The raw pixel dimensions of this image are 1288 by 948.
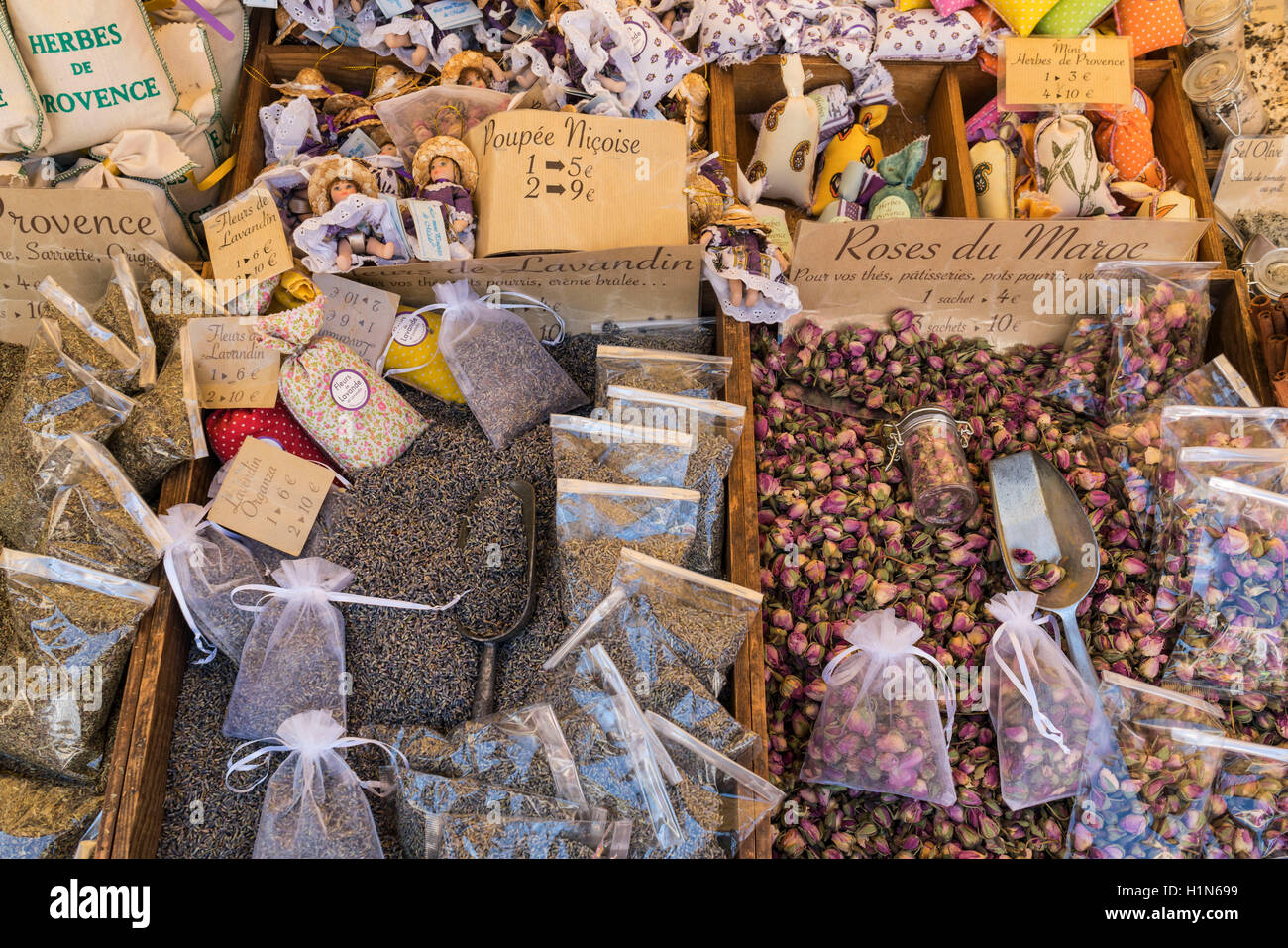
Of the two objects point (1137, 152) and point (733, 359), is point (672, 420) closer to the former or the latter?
point (733, 359)

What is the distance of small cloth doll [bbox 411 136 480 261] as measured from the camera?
145cm

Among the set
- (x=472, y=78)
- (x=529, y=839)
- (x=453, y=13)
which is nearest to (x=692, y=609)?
(x=529, y=839)

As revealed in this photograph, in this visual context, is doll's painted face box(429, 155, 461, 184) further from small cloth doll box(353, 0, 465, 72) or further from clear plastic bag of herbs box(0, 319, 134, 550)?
clear plastic bag of herbs box(0, 319, 134, 550)

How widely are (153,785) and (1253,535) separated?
1527 mm

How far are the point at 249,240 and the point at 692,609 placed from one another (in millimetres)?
905

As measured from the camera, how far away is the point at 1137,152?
65.9 inches

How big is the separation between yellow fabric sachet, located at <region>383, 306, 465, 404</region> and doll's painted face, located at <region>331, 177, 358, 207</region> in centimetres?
20

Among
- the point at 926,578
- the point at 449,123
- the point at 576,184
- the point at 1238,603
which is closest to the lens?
the point at 1238,603

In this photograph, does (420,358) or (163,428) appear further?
(420,358)

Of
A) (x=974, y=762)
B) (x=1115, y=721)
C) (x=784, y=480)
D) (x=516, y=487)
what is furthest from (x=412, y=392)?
(x=1115, y=721)

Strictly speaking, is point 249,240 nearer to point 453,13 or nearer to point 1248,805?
point 453,13

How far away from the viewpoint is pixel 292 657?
46.0 inches

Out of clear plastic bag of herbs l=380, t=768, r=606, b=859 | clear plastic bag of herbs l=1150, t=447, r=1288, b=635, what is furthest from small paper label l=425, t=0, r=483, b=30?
clear plastic bag of herbs l=1150, t=447, r=1288, b=635

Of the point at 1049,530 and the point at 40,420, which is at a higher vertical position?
the point at 40,420
